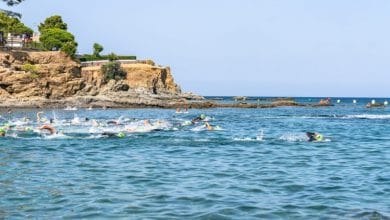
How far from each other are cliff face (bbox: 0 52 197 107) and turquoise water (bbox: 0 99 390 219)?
5514 centimetres

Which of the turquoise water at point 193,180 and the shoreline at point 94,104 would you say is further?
the shoreline at point 94,104

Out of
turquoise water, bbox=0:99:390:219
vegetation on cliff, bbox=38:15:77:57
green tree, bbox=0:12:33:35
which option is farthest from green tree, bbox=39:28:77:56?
turquoise water, bbox=0:99:390:219

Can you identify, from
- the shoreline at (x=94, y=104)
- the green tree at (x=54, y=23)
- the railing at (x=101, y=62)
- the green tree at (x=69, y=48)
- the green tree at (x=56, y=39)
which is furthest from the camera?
the green tree at (x=54, y=23)

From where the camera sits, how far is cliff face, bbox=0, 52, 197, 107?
8125 cm

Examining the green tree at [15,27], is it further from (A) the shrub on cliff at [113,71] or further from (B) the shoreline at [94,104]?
(B) the shoreline at [94,104]

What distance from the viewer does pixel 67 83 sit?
89.2 meters

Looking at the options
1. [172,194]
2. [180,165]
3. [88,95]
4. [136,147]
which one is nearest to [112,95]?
[88,95]

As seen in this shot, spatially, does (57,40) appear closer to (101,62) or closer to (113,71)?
(101,62)

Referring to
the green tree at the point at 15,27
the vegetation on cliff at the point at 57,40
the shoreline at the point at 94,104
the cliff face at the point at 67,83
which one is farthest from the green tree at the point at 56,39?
the shoreline at the point at 94,104

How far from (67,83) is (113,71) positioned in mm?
12688

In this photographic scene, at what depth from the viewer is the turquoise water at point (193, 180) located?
12.0 meters

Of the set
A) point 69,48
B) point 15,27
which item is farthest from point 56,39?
point 15,27

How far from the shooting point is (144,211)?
1190 cm

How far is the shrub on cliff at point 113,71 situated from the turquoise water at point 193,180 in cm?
7062
